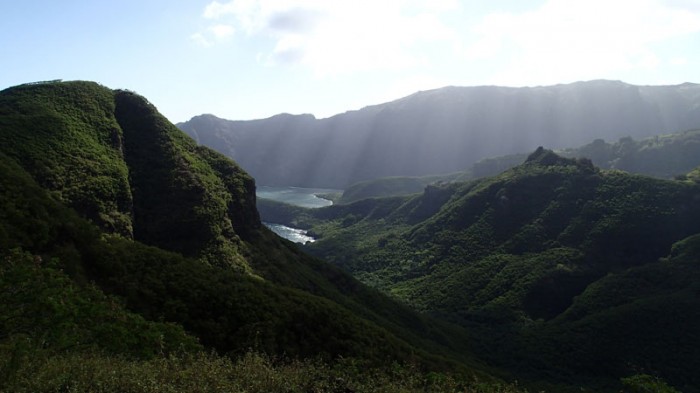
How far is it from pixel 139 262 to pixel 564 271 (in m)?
125

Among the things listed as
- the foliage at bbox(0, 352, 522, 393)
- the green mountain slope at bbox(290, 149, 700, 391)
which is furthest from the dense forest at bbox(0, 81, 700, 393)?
the green mountain slope at bbox(290, 149, 700, 391)

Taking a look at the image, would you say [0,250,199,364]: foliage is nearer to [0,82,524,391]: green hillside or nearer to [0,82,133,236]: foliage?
[0,82,524,391]: green hillside

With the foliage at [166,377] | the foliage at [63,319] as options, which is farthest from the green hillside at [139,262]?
the foliage at [166,377]

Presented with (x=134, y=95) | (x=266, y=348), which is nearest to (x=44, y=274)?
(x=266, y=348)

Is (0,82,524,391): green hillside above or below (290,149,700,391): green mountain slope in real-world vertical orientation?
above

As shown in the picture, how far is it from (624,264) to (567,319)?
126ft

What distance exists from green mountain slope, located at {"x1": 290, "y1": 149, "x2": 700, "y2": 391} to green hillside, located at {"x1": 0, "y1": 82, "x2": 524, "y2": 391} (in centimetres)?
2952

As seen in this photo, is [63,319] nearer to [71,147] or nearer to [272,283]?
[272,283]

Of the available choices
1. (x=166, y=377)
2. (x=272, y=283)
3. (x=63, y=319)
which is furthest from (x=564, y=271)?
(x=63, y=319)

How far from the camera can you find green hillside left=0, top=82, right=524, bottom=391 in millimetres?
31359

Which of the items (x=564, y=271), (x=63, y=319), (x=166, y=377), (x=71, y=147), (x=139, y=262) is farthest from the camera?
(x=564, y=271)

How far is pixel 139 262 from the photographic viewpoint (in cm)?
4697

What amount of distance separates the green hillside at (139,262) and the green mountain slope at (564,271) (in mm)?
29516

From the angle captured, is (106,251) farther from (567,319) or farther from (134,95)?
(567,319)
